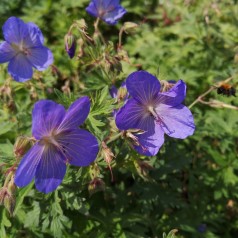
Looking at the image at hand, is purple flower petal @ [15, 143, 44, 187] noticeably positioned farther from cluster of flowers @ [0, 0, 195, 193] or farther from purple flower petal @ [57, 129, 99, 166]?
purple flower petal @ [57, 129, 99, 166]

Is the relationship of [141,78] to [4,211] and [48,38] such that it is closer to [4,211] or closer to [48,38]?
[4,211]

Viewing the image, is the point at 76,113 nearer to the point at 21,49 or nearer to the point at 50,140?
the point at 50,140

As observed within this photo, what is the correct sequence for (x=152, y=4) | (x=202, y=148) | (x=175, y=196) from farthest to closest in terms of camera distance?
(x=152, y=4), (x=202, y=148), (x=175, y=196)

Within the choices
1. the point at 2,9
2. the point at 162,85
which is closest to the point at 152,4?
the point at 2,9

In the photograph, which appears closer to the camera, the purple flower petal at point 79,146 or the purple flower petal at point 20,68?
the purple flower petal at point 79,146

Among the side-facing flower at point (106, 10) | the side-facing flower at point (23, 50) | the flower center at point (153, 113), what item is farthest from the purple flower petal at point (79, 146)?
the side-facing flower at point (106, 10)

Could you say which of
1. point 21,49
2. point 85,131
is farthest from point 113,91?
point 85,131

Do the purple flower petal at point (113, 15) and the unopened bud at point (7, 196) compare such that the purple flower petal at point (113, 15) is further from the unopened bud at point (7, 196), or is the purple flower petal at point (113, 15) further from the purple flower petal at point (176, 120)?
the unopened bud at point (7, 196)
